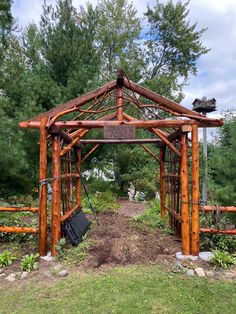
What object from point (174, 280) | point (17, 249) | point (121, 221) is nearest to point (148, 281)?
point (174, 280)

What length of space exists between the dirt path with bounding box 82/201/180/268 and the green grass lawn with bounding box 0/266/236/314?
1.40ft

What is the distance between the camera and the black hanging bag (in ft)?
17.2

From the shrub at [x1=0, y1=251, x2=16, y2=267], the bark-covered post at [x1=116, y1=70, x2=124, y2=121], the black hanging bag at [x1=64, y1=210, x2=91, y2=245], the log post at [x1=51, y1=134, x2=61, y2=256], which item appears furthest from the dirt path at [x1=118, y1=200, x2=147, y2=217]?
the shrub at [x1=0, y1=251, x2=16, y2=267]

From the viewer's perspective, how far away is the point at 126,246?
5207mm

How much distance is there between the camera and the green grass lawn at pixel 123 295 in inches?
131

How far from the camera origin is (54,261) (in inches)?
185

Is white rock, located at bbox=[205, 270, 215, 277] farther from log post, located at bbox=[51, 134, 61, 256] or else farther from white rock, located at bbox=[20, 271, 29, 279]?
white rock, located at bbox=[20, 271, 29, 279]

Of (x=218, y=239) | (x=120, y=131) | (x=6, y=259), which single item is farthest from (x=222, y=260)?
(x=6, y=259)

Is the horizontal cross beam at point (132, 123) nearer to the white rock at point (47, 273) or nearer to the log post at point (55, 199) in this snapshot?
the log post at point (55, 199)

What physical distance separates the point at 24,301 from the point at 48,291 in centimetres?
32

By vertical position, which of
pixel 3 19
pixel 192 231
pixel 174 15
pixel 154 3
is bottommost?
pixel 192 231

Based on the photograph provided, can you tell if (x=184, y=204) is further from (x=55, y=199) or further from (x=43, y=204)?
(x=43, y=204)

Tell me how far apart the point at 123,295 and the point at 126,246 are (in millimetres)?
1622

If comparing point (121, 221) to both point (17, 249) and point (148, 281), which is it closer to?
point (17, 249)
